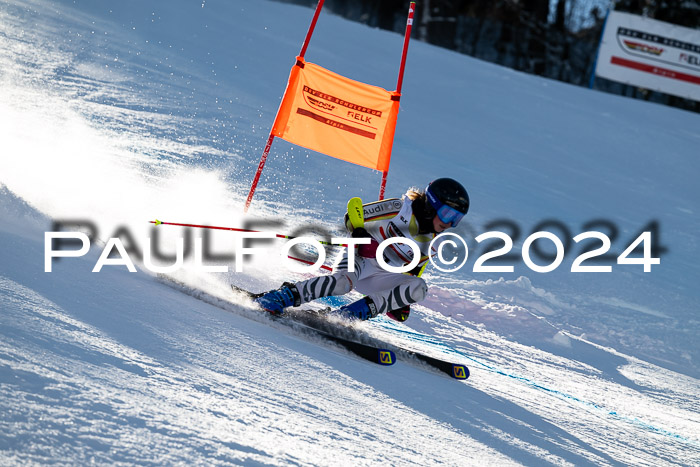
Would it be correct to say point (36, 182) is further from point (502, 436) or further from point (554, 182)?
point (554, 182)

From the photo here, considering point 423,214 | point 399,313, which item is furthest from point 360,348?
point 423,214

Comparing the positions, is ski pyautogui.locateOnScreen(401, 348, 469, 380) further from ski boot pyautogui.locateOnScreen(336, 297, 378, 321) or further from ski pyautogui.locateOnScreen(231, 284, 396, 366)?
ski boot pyautogui.locateOnScreen(336, 297, 378, 321)

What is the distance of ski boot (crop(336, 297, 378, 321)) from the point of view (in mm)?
4348

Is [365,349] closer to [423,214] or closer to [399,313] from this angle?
[399,313]

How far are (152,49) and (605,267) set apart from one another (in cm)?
801

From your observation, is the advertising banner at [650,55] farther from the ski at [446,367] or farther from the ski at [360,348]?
the ski at [360,348]

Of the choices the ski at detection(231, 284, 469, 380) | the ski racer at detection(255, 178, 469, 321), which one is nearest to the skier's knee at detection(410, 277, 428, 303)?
the ski racer at detection(255, 178, 469, 321)

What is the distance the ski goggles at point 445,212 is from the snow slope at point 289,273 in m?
0.93

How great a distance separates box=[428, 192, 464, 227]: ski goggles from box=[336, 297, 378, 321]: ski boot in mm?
697

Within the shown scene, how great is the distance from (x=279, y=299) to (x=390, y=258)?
0.84 m

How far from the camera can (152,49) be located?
11.6 metres

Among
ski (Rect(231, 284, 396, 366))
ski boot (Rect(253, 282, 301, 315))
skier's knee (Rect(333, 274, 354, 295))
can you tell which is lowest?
ski (Rect(231, 284, 396, 366))

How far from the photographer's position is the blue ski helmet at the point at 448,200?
4.23 m

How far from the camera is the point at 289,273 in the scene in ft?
19.0
